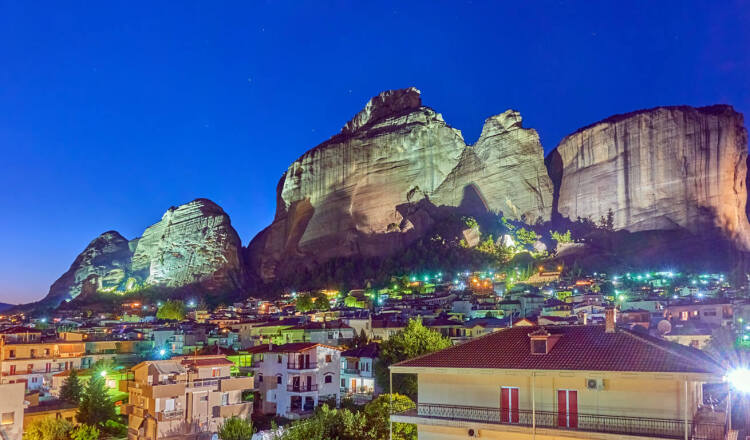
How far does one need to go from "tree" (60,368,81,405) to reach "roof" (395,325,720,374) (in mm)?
34822

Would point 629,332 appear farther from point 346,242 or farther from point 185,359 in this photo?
point 346,242

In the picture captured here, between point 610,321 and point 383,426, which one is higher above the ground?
point 610,321

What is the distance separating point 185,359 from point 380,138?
365 ft

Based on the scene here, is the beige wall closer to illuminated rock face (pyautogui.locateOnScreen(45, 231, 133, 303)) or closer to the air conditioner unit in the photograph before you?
the air conditioner unit

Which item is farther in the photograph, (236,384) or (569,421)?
(236,384)

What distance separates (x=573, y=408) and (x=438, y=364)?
3917 mm

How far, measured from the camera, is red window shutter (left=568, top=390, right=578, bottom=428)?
18.1m

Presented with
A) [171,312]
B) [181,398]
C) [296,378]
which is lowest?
[181,398]

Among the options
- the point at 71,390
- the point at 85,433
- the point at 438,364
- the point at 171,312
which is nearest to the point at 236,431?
the point at 85,433

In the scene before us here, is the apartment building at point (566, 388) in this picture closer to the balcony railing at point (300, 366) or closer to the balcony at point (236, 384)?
the balcony at point (236, 384)

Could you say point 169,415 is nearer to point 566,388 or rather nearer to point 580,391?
point 566,388

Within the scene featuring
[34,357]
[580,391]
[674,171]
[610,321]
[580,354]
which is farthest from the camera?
[674,171]

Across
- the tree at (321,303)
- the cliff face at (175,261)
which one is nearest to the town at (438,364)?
the tree at (321,303)

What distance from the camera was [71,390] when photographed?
4734 centimetres
